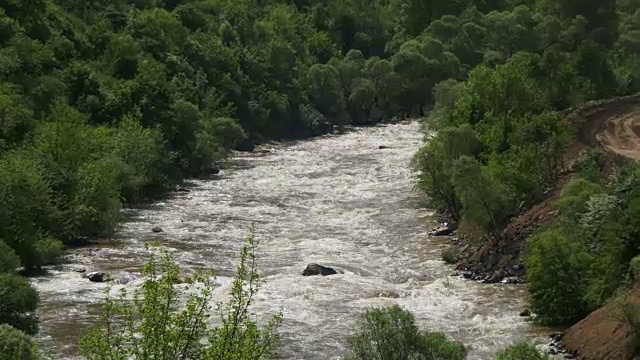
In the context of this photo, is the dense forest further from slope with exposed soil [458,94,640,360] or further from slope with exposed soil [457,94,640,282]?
slope with exposed soil [458,94,640,360]

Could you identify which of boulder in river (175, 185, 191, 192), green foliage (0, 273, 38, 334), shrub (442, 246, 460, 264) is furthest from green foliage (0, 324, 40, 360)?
boulder in river (175, 185, 191, 192)

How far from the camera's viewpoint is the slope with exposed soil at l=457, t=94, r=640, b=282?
54125 millimetres

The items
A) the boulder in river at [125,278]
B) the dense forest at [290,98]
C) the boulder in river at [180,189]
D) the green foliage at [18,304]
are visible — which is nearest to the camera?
the green foliage at [18,304]

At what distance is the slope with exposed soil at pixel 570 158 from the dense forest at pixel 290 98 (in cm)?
153

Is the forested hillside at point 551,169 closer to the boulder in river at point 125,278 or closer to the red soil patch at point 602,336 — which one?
the red soil patch at point 602,336

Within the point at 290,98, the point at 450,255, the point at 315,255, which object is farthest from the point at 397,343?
the point at 290,98

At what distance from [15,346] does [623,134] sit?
163 feet

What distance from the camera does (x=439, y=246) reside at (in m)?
61.0

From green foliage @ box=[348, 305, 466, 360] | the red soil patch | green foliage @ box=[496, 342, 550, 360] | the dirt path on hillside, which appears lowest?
the red soil patch

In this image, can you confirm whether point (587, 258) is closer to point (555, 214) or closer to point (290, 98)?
point (555, 214)

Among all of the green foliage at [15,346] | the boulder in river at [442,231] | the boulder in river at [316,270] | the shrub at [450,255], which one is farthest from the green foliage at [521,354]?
the boulder in river at [442,231]

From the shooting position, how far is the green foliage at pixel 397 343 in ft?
103

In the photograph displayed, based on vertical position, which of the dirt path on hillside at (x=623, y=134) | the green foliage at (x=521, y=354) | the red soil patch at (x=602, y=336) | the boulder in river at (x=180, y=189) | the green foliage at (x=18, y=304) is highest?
the dirt path on hillside at (x=623, y=134)

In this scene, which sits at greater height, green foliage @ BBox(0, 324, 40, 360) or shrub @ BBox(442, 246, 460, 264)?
green foliage @ BBox(0, 324, 40, 360)
